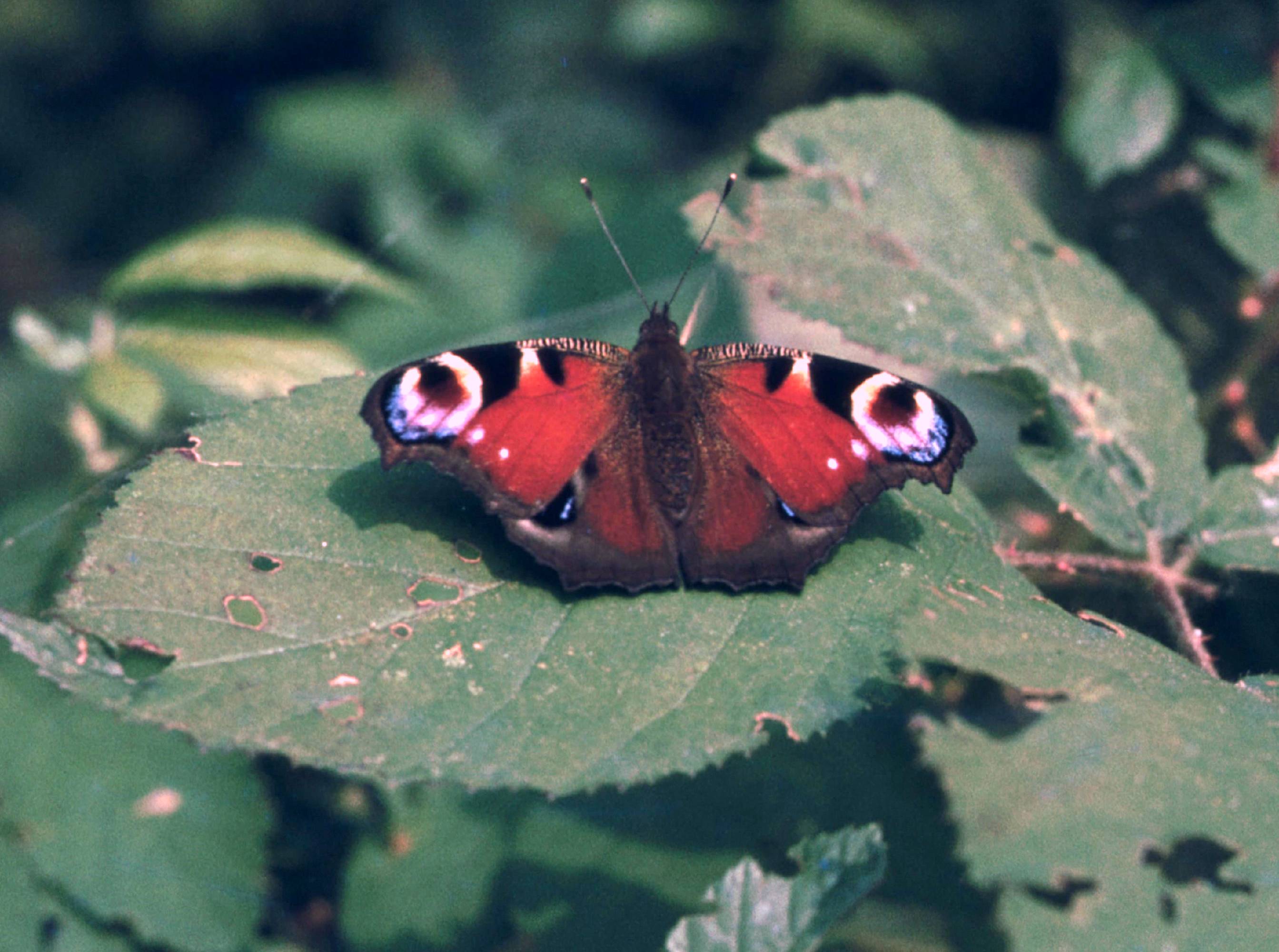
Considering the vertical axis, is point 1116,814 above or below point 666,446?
above

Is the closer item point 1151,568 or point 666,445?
point 666,445

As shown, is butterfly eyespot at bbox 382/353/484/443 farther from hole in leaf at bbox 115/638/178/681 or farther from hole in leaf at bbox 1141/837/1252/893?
hole in leaf at bbox 1141/837/1252/893

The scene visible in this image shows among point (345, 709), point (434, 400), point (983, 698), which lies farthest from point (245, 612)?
point (983, 698)

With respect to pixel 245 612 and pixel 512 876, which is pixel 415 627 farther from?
pixel 512 876

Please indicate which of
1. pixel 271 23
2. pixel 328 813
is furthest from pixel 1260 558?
pixel 271 23

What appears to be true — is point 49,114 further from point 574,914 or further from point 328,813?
point 574,914

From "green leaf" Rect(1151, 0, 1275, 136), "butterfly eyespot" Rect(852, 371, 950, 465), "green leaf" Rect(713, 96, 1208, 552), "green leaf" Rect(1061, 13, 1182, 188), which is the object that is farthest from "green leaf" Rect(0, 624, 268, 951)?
"green leaf" Rect(1151, 0, 1275, 136)

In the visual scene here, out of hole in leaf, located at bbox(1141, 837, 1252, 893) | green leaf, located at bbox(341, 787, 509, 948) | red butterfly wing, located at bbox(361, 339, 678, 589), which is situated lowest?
green leaf, located at bbox(341, 787, 509, 948)
